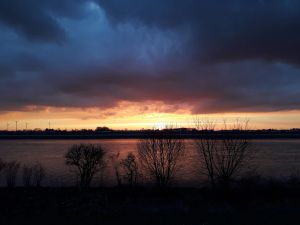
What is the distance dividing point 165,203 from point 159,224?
7.32m

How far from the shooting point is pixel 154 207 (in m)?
21.7

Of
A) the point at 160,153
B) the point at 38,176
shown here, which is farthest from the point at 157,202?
the point at 38,176

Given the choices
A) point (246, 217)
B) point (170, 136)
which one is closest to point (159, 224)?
point (246, 217)

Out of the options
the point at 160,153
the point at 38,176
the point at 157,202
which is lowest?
the point at 157,202

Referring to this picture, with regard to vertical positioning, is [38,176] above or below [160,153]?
below

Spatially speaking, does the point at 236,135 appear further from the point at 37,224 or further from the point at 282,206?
the point at 37,224

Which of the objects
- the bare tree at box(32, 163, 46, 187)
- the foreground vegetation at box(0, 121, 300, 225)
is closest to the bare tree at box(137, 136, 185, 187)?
the foreground vegetation at box(0, 121, 300, 225)

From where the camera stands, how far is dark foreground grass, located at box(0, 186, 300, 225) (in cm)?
1750

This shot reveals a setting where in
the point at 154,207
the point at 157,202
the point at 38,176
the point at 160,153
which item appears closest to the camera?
the point at 154,207

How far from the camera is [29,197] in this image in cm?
2561

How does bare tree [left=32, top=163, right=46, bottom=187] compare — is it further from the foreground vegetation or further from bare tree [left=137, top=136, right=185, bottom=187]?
bare tree [left=137, top=136, right=185, bottom=187]

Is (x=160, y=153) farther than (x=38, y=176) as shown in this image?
No

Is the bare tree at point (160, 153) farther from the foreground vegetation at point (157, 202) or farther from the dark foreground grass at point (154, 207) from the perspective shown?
the dark foreground grass at point (154, 207)

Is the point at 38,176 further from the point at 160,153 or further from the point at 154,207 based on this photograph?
the point at 154,207
